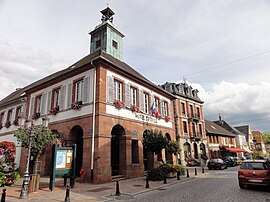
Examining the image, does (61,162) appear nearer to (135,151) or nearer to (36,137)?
(36,137)

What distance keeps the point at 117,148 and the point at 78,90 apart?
5.99m

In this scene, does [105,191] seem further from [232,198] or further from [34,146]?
[232,198]

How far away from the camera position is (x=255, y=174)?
32.0 ft

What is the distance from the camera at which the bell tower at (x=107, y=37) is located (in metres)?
22.0

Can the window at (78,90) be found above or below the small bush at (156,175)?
above

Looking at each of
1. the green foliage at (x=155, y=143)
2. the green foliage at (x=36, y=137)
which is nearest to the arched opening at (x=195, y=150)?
the green foliage at (x=155, y=143)

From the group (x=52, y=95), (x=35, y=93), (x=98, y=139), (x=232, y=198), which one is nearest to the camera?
(x=232, y=198)

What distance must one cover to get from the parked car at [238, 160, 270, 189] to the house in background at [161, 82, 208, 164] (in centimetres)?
1991

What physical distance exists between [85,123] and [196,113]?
86.9 feet

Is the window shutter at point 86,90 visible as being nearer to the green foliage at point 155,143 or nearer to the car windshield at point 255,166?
the green foliage at point 155,143

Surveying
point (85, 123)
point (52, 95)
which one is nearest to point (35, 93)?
point (52, 95)

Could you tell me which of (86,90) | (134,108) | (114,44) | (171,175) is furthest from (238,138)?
(86,90)

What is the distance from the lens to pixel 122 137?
15.8 meters

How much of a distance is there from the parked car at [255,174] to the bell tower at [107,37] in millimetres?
16639
